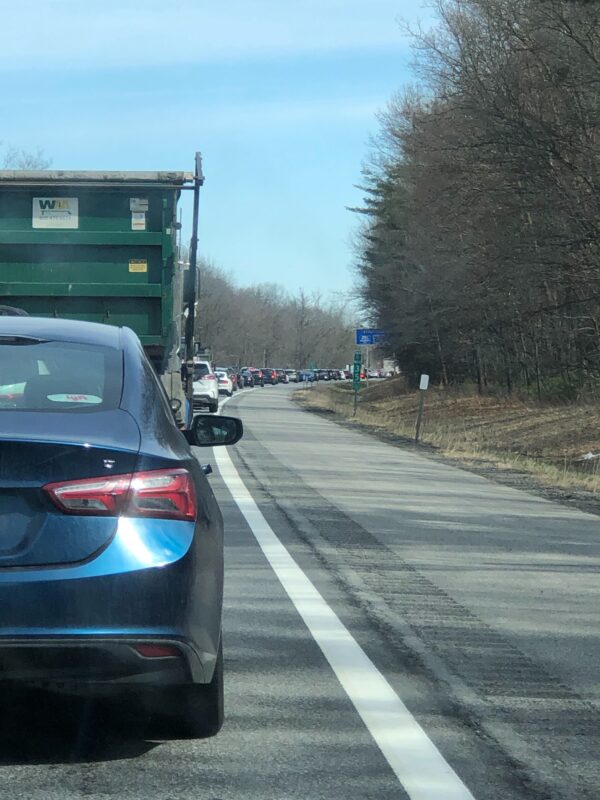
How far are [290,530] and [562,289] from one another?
676 inches

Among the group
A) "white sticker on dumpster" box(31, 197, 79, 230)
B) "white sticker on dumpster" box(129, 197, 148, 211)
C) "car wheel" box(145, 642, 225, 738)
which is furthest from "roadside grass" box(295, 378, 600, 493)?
"car wheel" box(145, 642, 225, 738)

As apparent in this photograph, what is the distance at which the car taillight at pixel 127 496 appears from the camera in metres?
3.85

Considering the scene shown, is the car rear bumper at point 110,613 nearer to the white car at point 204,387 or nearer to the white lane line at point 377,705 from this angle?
the white lane line at point 377,705

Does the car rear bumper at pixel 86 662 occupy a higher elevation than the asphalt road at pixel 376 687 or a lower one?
higher

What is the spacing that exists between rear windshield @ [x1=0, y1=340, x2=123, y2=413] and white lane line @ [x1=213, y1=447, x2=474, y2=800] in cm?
171

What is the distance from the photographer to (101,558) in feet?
12.6

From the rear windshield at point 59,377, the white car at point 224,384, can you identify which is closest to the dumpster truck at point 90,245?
the rear windshield at point 59,377

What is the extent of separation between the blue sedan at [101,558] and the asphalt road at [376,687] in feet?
1.60

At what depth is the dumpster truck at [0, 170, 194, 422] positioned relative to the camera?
13.9 meters

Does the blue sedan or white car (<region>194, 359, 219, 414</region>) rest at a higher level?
the blue sedan

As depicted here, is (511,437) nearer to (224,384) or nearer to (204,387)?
(204,387)

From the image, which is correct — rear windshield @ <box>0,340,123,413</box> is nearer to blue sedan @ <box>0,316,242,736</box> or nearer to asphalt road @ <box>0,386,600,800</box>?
blue sedan @ <box>0,316,242,736</box>

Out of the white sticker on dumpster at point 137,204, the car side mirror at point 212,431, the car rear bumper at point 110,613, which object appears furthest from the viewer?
the white sticker on dumpster at point 137,204

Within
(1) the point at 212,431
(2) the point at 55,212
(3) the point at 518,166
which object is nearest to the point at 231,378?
(3) the point at 518,166
